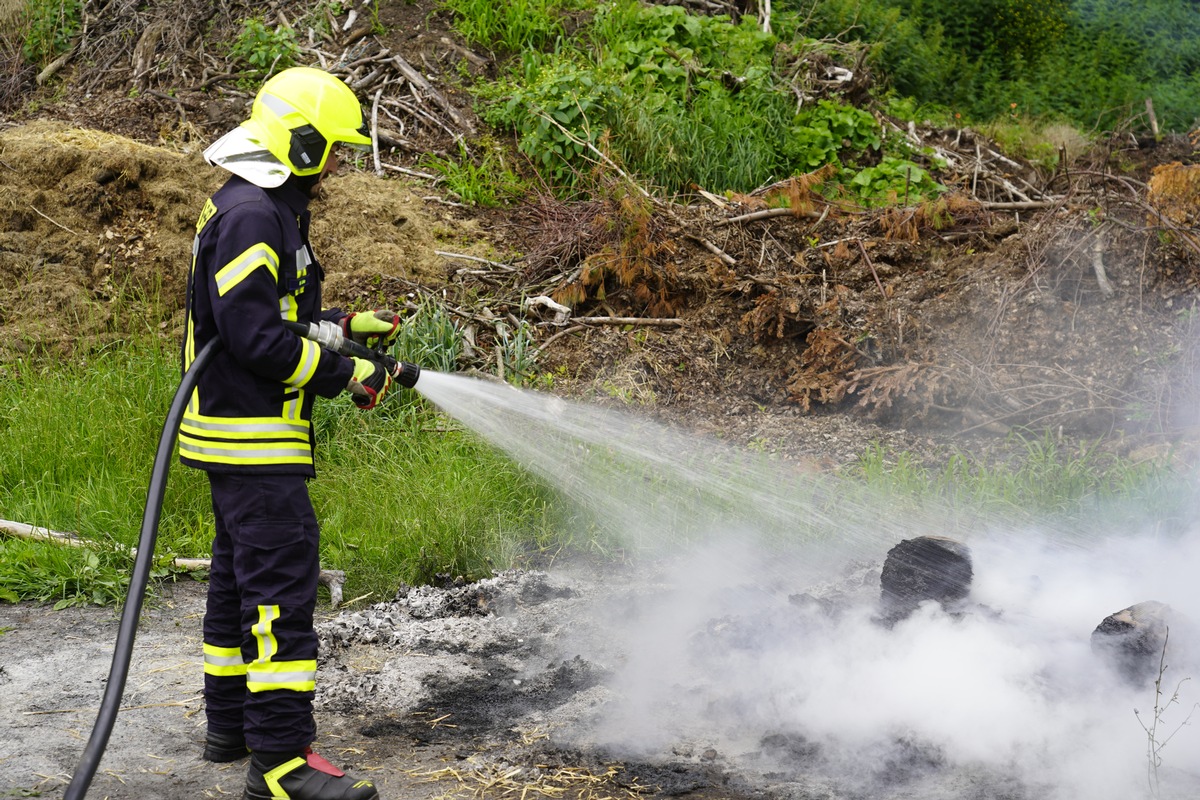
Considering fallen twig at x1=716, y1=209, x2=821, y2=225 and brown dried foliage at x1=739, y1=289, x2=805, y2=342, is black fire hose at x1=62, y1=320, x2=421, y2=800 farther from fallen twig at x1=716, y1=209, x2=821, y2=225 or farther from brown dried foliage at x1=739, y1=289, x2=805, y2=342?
fallen twig at x1=716, y1=209, x2=821, y2=225

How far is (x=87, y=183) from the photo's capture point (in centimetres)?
762

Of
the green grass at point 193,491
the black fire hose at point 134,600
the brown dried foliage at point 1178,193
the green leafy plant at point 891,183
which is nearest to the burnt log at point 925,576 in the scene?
the green grass at point 193,491

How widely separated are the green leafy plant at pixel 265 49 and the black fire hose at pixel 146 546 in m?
6.71

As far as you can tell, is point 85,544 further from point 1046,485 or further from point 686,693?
point 1046,485

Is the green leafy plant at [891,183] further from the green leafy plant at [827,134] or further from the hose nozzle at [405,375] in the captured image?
the hose nozzle at [405,375]

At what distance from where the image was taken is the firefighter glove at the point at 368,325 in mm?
3484

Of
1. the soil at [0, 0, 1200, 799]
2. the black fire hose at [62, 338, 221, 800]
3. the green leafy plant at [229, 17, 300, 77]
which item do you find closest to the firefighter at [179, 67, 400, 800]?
the black fire hose at [62, 338, 221, 800]

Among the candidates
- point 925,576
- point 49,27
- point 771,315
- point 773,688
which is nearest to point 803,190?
point 771,315

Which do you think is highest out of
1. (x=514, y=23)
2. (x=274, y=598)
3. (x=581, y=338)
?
(x=514, y=23)

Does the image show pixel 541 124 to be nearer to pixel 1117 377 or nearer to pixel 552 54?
pixel 552 54

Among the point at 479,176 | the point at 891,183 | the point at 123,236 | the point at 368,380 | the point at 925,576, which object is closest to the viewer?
the point at 368,380

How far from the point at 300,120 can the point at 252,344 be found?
71 centimetres

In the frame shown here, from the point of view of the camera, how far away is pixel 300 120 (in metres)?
3.22

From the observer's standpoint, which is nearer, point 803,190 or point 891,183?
point 803,190
